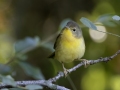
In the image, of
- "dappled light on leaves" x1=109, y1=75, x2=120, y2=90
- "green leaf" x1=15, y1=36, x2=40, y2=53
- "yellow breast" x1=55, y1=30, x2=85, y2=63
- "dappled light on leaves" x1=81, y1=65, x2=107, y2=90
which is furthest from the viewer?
"dappled light on leaves" x1=81, y1=65, x2=107, y2=90

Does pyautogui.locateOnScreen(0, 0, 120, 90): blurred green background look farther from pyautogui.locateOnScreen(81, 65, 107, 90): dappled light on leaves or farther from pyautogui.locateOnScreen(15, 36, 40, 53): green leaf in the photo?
pyautogui.locateOnScreen(15, 36, 40, 53): green leaf

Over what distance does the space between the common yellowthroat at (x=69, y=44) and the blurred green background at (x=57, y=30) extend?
3.49ft

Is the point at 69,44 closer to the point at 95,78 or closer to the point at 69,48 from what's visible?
the point at 69,48

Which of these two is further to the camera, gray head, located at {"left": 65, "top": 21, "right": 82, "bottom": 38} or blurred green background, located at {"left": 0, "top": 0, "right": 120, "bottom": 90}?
blurred green background, located at {"left": 0, "top": 0, "right": 120, "bottom": 90}

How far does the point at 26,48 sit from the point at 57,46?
218 mm

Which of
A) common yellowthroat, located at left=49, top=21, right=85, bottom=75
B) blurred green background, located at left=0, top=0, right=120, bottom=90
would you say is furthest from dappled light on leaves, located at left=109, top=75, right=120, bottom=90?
common yellowthroat, located at left=49, top=21, right=85, bottom=75

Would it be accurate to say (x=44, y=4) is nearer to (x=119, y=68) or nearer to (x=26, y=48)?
(x=119, y=68)

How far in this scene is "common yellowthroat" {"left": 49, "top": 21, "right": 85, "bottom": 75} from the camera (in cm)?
200

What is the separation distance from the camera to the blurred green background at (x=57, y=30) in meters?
3.33

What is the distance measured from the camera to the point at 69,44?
2.06m

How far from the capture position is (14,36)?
146 inches

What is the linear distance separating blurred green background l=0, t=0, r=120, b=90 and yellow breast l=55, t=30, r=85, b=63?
1082mm

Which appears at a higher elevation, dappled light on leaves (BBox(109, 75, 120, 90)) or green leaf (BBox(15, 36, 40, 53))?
dappled light on leaves (BBox(109, 75, 120, 90))

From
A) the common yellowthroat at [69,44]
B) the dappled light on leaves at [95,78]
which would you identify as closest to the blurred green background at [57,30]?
the dappled light on leaves at [95,78]
